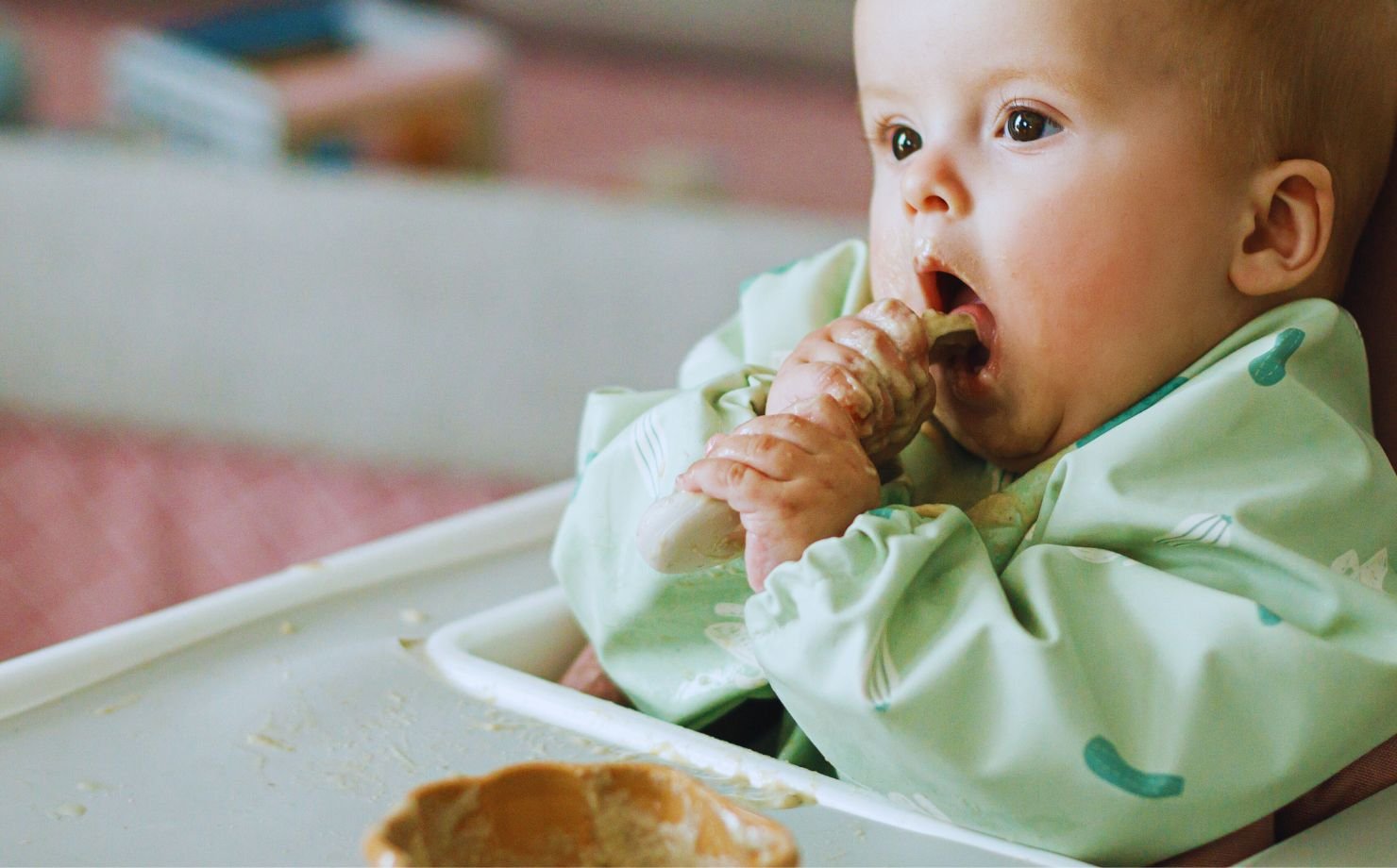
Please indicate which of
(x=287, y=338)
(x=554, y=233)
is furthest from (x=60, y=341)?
(x=554, y=233)

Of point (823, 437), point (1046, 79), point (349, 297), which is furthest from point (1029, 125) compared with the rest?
point (349, 297)

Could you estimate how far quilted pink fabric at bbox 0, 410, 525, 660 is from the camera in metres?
1.35

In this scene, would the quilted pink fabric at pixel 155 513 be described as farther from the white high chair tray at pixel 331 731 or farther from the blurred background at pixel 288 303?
the white high chair tray at pixel 331 731

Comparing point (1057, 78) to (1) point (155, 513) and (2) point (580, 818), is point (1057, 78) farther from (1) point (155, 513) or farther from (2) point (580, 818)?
(1) point (155, 513)

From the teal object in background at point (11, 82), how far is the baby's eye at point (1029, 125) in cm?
142

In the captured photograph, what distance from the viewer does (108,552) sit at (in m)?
1.42

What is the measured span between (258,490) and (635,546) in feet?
3.44

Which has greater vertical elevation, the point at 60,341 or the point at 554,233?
the point at 554,233

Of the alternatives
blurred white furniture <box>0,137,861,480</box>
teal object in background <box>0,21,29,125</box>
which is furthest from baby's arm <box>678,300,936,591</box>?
teal object in background <box>0,21,29,125</box>

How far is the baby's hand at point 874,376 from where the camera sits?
0.53 m

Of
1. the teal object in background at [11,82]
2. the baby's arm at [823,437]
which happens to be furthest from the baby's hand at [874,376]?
the teal object in background at [11,82]

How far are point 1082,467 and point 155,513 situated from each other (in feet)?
3.73

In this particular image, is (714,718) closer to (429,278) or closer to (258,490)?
(429,278)

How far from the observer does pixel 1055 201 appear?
538 millimetres
